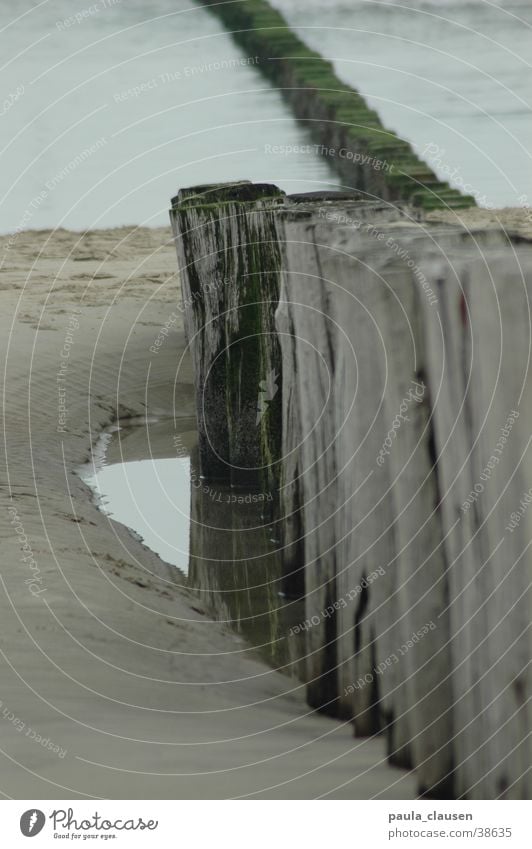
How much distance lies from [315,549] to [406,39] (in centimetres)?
1049

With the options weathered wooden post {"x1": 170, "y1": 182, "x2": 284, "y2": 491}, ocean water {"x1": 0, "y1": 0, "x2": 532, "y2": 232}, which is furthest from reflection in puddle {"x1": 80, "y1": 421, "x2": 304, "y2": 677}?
ocean water {"x1": 0, "y1": 0, "x2": 532, "y2": 232}

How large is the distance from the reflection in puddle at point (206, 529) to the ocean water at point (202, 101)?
14.4 feet

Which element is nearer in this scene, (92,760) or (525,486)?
(525,486)

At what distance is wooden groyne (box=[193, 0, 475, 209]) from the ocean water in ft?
0.58

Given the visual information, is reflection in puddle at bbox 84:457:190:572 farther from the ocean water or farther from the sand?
the ocean water

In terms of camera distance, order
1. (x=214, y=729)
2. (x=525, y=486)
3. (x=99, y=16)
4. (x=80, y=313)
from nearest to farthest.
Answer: (x=525, y=486) < (x=214, y=729) < (x=80, y=313) < (x=99, y=16)

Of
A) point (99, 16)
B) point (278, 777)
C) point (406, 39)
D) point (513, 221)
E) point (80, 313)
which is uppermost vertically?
point (406, 39)

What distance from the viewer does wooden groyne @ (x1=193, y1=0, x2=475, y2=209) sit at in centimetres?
1107

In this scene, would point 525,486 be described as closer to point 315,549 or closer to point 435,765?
point 435,765

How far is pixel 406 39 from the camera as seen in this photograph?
12.1m

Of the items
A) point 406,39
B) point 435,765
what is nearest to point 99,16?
point 406,39

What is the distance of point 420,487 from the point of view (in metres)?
2.09

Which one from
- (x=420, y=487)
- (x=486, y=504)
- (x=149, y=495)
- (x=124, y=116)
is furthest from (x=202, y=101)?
(x=486, y=504)

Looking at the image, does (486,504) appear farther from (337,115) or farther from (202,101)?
(202,101)
